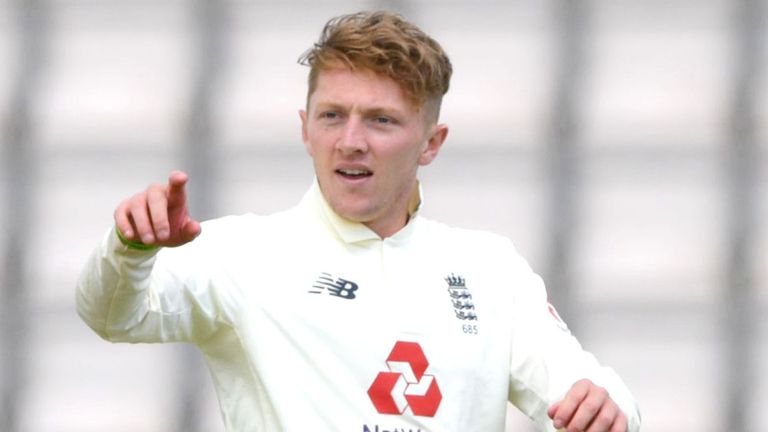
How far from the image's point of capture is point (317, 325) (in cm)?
287

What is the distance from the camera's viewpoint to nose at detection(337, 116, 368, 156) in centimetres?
292

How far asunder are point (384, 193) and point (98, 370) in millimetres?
1998

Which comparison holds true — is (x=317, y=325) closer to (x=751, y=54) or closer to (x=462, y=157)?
(x=462, y=157)

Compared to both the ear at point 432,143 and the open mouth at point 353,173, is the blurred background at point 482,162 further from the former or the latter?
the open mouth at point 353,173

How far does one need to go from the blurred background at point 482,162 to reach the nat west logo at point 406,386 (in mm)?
1900

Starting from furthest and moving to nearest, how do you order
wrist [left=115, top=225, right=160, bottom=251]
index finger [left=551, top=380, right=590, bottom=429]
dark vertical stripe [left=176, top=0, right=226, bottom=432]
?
dark vertical stripe [left=176, top=0, right=226, bottom=432], index finger [left=551, top=380, right=590, bottom=429], wrist [left=115, top=225, right=160, bottom=251]

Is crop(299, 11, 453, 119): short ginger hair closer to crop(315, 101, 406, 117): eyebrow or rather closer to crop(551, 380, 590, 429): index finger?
crop(315, 101, 406, 117): eyebrow

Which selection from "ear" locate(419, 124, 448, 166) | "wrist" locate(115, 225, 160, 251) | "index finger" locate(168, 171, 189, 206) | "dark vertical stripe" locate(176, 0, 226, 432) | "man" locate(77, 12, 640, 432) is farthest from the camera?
"dark vertical stripe" locate(176, 0, 226, 432)

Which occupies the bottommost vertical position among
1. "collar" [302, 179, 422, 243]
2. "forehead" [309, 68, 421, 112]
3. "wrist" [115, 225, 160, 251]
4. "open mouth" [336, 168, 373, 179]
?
"collar" [302, 179, 422, 243]

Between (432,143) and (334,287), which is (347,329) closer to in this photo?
(334,287)

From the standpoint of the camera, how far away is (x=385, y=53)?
299 cm

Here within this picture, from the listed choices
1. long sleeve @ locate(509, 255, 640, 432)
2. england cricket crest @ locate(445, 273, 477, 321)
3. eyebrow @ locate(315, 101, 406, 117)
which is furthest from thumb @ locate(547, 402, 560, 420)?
eyebrow @ locate(315, 101, 406, 117)

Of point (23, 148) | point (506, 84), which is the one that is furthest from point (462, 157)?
point (23, 148)

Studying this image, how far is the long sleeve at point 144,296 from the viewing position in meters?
2.59
